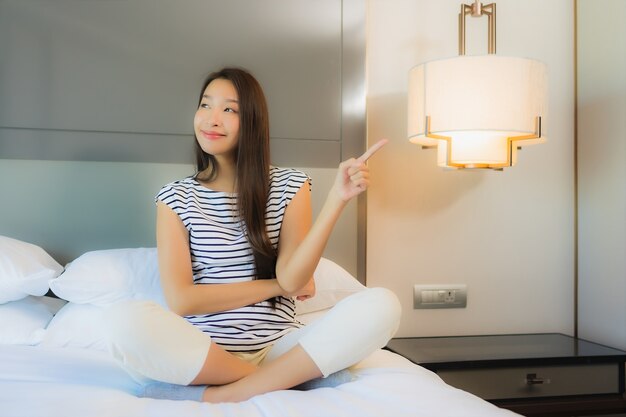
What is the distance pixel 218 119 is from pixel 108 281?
0.54 metres

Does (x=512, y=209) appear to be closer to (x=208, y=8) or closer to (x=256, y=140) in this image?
(x=256, y=140)

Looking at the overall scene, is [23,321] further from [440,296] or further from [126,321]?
[440,296]

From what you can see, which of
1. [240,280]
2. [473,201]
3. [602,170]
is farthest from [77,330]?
[602,170]

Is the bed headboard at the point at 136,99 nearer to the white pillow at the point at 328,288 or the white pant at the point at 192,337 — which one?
the white pillow at the point at 328,288

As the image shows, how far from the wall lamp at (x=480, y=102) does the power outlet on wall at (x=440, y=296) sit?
Result: 53 centimetres

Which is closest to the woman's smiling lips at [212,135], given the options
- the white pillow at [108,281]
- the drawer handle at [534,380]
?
the white pillow at [108,281]

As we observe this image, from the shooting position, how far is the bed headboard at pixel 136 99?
6.25 ft

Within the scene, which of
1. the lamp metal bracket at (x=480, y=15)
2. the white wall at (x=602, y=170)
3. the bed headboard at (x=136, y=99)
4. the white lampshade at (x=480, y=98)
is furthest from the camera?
the white wall at (x=602, y=170)

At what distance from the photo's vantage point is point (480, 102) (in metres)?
1.78

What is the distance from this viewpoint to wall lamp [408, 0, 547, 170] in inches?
70.3

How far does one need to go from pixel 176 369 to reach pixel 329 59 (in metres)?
1.32

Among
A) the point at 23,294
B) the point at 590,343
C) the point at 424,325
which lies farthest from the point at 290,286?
the point at 590,343

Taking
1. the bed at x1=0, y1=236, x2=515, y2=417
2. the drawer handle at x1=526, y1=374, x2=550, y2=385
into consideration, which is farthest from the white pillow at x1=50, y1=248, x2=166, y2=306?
the drawer handle at x1=526, y1=374, x2=550, y2=385

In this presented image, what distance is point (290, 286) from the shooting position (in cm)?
146
